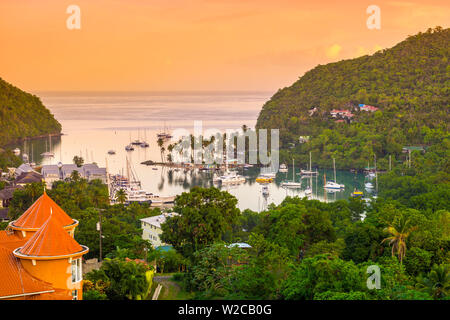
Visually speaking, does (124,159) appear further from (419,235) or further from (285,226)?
(419,235)

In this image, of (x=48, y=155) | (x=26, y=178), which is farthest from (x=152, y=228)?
(x=48, y=155)

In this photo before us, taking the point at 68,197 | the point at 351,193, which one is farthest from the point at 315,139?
the point at 68,197

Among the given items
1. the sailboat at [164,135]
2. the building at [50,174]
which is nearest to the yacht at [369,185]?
the building at [50,174]

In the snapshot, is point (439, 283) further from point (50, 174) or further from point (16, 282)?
point (50, 174)

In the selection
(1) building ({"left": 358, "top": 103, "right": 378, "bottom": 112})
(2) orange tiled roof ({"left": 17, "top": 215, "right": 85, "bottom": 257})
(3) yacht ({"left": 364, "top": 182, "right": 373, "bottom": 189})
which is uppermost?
(1) building ({"left": 358, "top": 103, "right": 378, "bottom": 112})

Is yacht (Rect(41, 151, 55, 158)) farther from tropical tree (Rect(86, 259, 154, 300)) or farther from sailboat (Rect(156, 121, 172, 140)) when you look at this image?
tropical tree (Rect(86, 259, 154, 300))

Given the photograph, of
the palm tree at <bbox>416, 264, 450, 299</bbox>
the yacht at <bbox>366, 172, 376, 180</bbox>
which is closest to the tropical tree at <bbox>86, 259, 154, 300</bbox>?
the palm tree at <bbox>416, 264, 450, 299</bbox>
